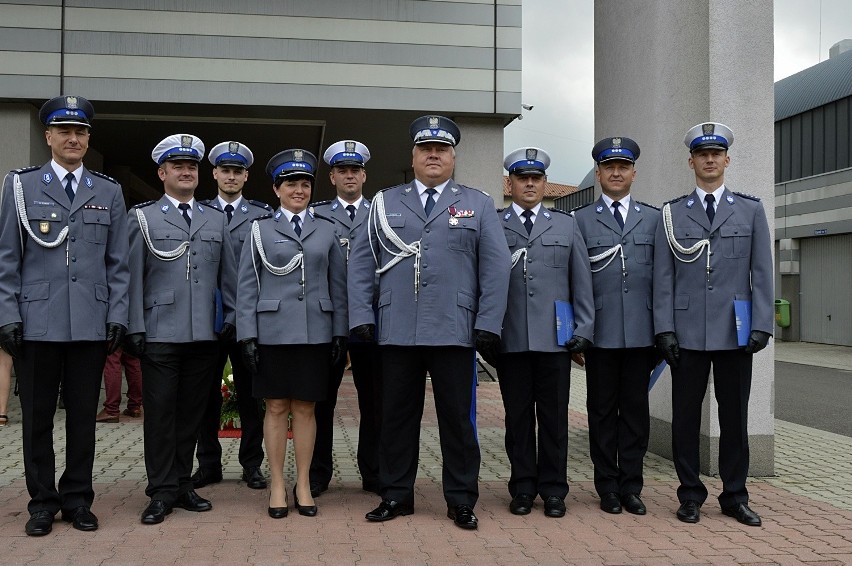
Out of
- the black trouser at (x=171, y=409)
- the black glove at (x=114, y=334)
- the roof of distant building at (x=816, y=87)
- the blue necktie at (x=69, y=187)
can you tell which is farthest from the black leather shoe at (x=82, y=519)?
the roof of distant building at (x=816, y=87)

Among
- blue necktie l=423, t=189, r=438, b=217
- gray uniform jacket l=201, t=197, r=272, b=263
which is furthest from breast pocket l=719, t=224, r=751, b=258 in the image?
gray uniform jacket l=201, t=197, r=272, b=263

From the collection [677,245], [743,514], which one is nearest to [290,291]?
[677,245]

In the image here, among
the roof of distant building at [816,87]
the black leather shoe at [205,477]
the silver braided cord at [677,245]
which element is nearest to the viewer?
the silver braided cord at [677,245]

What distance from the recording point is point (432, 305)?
5277 mm

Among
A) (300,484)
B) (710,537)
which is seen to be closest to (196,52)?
(300,484)

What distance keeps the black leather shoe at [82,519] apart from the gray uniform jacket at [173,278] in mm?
1033

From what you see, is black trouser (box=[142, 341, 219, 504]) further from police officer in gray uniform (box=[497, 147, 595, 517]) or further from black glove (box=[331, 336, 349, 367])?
police officer in gray uniform (box=[497, 147, 595, 517])

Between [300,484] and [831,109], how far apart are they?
27.1 metres

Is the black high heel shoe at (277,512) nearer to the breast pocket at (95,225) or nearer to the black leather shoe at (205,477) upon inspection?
the black leather shoe at (205,477)

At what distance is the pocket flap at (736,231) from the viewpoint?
5.59 metres

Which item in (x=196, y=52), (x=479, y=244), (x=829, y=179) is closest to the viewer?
(x=479, y=244)

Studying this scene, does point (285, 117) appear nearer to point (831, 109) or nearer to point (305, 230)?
point (305, 230)

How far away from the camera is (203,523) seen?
522 centimetres

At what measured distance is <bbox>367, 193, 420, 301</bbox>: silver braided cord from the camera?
5.34 meters
